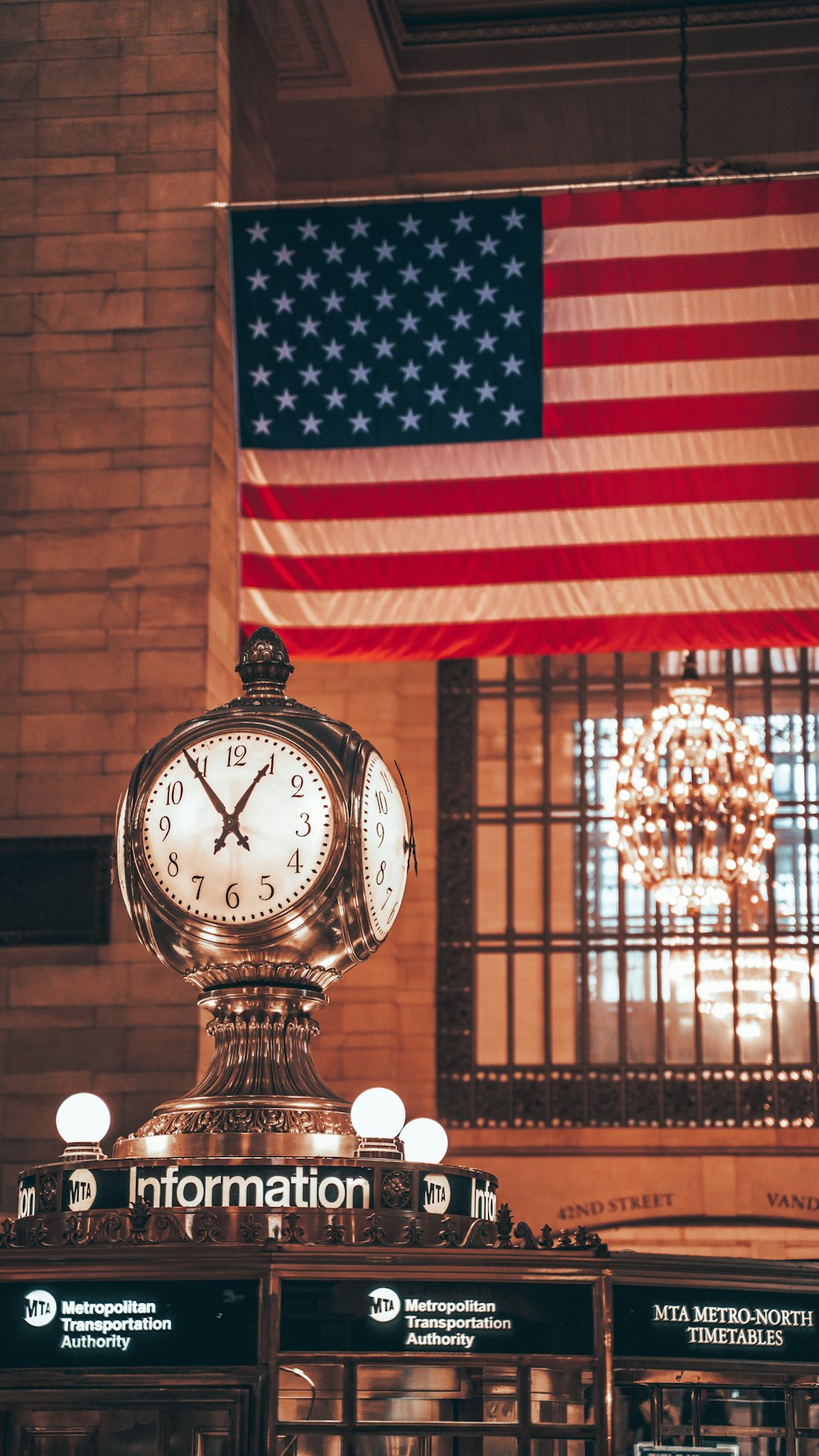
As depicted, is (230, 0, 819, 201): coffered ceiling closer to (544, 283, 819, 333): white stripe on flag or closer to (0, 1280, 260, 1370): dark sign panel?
(544, 283, 819, 333): white stripe on flag

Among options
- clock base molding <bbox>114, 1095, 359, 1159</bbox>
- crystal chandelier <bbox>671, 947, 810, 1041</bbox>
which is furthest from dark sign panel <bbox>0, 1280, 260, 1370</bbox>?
crystal chandelier <bbox>671, 947, 810, 1041</bbox>

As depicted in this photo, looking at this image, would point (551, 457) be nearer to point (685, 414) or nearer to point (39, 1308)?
point (685, 414)

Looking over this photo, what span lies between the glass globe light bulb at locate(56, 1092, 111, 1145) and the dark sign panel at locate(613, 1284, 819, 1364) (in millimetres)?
1116

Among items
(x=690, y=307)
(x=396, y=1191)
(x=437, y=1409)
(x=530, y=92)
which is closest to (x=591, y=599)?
(x=690, y=307)

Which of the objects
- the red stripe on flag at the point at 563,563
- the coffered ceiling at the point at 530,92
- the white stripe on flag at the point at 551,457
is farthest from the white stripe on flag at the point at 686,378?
the coffered ceiling at the point at 530,92

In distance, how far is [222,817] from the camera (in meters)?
3.27

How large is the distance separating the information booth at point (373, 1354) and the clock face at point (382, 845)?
75 cm

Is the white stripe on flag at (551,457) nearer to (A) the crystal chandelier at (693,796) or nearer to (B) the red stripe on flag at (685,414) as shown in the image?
(B) the red stripe on flag at (685,414)

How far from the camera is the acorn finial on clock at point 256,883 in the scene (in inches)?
127

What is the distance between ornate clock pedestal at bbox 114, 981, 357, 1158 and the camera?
3090 mm

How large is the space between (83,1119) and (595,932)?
46.5 feet

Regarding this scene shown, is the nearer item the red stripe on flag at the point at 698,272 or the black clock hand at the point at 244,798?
the black clock hand at the point at 244,798

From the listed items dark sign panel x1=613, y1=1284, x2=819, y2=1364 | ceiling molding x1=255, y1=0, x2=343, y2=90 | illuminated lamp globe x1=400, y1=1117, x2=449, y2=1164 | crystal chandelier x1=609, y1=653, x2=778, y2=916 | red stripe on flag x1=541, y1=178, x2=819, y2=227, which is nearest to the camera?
dark sign panel x1=613, y1=1284, x2=819, y2=1364

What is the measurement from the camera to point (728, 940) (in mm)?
17172
